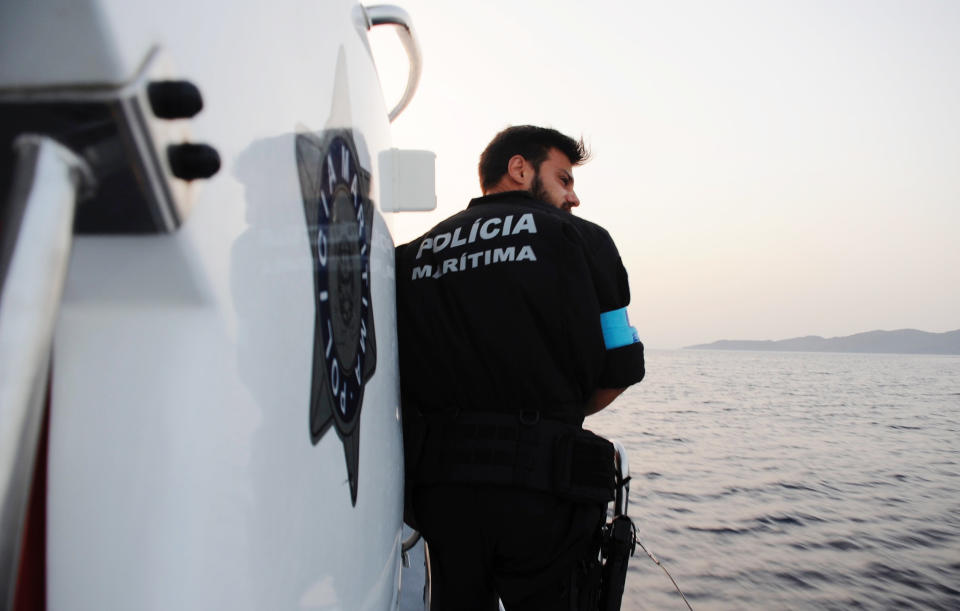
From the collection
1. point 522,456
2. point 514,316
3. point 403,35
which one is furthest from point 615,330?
point 403,35

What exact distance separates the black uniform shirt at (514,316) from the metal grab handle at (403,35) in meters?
0.35

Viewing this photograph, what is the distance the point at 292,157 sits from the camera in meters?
0.64

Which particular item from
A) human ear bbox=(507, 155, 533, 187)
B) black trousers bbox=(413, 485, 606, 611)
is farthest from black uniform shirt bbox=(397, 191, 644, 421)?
human ear bbox=(507, 155, 533, 187)

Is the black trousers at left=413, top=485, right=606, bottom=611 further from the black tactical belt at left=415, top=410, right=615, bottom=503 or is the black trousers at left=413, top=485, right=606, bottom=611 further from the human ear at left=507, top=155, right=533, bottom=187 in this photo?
the human ear at left=507, top=155, right=533, bottom=187

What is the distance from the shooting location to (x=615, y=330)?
5.32 feet

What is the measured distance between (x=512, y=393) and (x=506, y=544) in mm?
375

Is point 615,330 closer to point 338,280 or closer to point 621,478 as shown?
point 621,478

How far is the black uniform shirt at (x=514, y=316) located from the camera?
5.09ft

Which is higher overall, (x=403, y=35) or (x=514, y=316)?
(x=403, y=35)

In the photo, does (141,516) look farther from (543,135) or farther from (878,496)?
(878,496)

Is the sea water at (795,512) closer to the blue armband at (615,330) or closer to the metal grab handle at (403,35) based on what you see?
the blue armband at (615,330)

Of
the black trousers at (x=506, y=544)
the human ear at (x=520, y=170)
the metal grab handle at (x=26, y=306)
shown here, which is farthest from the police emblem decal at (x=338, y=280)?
the human ear at (x=520, y=170)

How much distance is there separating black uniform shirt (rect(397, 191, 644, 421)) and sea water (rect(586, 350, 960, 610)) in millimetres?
3224

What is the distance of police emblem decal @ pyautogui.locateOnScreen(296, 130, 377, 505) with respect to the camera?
71 cm
